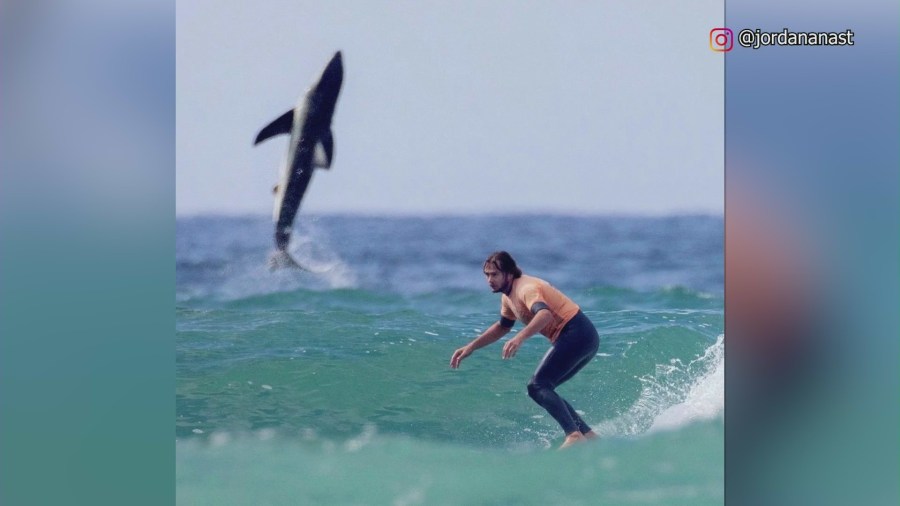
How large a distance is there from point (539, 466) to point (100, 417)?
367cm

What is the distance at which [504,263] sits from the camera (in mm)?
8031

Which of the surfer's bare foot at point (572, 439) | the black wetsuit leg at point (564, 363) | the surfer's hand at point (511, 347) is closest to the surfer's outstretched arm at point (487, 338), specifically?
the surfer's hand at point (511, 347)

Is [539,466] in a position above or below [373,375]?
below

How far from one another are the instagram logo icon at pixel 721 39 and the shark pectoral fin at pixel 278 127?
3.53m

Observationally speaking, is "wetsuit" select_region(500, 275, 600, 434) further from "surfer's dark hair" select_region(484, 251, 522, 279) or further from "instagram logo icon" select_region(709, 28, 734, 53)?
"instagram logo icon" select_region(709, 28, 734, 53)

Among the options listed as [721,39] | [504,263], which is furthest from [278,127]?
[721,39]

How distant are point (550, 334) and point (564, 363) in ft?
0.86

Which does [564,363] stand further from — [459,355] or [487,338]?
[459,355]

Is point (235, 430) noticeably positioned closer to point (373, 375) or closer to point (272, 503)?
point (272, 503)

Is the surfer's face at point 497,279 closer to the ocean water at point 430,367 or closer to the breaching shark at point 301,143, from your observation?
the ocean water at point 430,367

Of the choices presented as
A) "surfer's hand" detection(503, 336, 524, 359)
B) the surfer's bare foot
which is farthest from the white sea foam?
"surfer's hand" detection(503, 336, 524, 359)

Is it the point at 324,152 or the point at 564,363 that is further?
the point at 324,152

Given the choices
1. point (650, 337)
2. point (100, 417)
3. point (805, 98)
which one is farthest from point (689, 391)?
point (100, 417)

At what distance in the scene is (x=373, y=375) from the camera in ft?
26.6
